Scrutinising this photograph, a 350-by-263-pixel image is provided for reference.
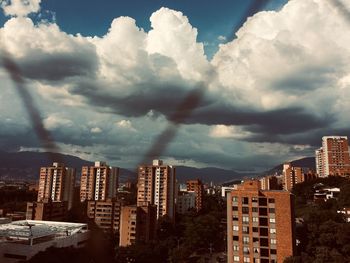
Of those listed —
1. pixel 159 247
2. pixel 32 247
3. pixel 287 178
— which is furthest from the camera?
pixel 287 178

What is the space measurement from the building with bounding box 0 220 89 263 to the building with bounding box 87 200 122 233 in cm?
328

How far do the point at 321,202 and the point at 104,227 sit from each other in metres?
10.2

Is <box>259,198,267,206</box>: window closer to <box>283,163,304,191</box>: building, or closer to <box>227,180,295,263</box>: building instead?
<box>227,180,295,263</box>: building

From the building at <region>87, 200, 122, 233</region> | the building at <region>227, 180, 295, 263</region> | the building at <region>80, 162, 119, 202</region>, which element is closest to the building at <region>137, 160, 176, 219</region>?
the building at <region>87, 200, 122, 233</region>

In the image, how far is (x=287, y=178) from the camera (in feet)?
82.0

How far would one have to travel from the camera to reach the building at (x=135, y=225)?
40.1 feet

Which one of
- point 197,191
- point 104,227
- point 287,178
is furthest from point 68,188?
point 287,178

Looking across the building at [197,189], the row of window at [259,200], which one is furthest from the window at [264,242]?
the building at [197,189]

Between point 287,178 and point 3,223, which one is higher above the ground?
point 287,178

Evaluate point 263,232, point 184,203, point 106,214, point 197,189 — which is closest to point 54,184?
point 106,214

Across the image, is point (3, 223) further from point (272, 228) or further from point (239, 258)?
point (272, 228)

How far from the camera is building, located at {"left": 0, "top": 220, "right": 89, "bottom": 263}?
29.2 ft

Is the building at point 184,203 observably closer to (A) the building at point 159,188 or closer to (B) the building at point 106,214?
(A) the building at point 159,188

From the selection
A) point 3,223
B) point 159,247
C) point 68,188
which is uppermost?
point 68,188
